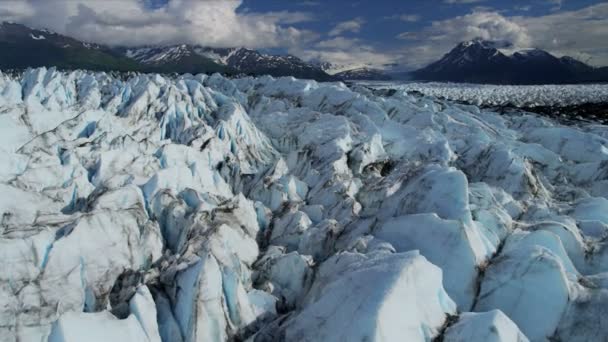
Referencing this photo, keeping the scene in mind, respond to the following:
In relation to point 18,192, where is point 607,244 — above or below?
below

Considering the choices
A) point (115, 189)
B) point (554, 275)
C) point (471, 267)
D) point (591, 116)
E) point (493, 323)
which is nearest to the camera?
point (493, 323)

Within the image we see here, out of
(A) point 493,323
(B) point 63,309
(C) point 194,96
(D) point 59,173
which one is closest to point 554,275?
(A) point 493,323

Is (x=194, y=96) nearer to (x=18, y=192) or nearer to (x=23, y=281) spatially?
(x=18, y=192)

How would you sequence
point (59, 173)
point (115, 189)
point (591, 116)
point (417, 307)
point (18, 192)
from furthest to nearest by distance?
1. point (591, 116)
2. point (59, 173)
3. point (115, 189)
4. point (18, 192)
5. point (417, 307)

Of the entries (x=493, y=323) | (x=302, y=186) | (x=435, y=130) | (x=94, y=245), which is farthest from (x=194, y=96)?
(x=493, y=323)

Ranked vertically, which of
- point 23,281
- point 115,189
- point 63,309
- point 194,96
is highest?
point 194,96

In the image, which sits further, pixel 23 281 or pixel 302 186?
pixel 302 186
